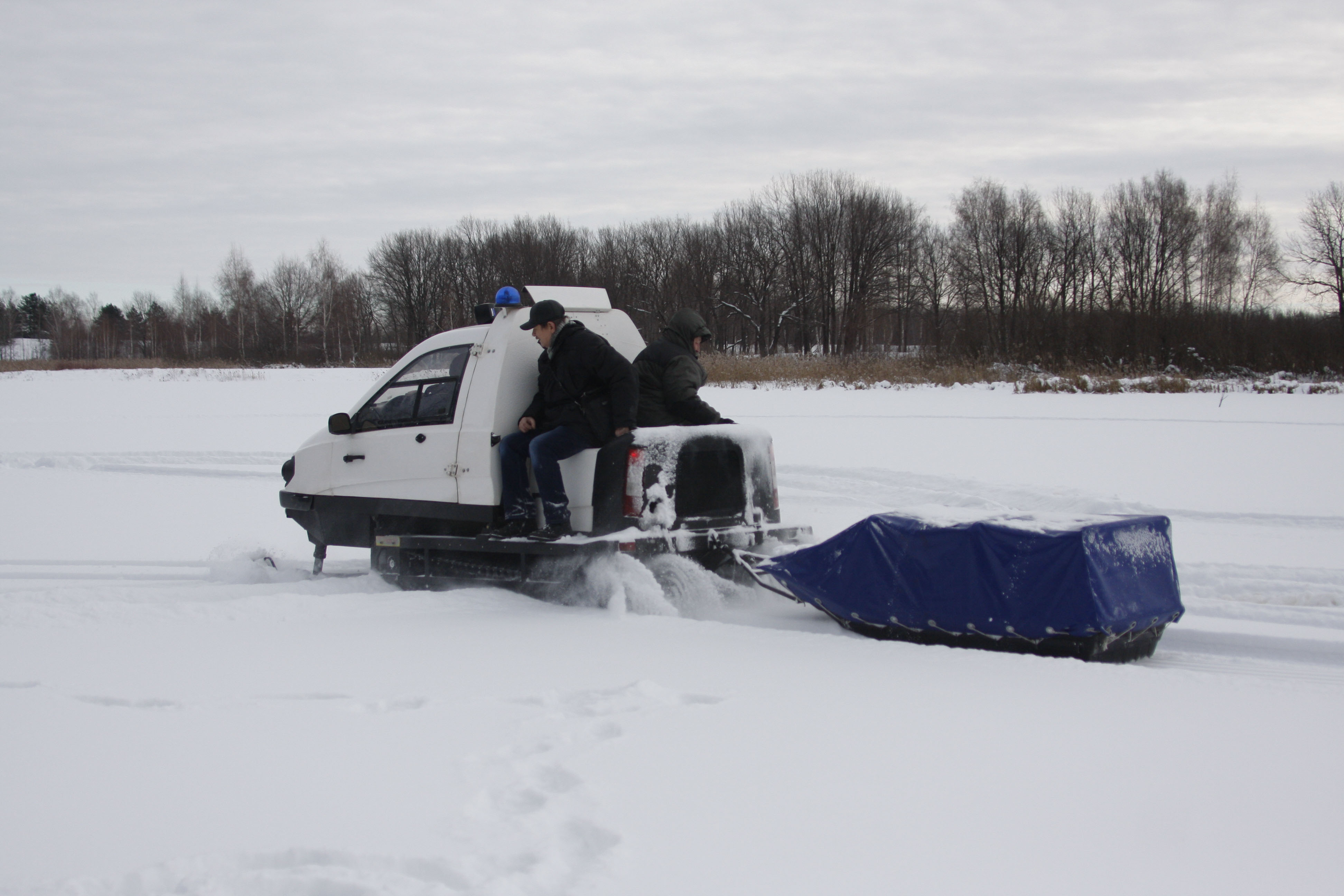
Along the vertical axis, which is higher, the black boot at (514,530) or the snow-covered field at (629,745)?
the black boot at (514,530)

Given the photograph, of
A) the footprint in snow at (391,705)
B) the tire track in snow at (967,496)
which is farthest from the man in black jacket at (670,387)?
the footprint in snow at (391,705)

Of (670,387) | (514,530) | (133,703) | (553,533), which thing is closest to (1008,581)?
(670,387)

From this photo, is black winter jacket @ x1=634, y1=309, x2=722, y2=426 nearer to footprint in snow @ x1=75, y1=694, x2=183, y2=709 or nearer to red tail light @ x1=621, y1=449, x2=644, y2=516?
red tail light @ x1=621, y1=449, x2=644, y2=516

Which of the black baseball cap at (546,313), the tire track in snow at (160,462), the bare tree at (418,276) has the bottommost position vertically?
the tire track in snow at (160,462)

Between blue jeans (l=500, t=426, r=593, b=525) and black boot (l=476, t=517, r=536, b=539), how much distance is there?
0.02 metres

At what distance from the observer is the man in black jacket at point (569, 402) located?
630cm

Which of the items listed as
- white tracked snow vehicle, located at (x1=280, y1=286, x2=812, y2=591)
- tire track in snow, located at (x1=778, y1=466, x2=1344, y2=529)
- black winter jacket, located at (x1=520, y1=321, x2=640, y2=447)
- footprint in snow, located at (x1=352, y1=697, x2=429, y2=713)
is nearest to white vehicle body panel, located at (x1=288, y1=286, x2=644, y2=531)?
white tracked snow vehicle, located at (x1=280, y1=286, x2=812, y2=591)

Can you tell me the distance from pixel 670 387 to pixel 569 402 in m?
0.79

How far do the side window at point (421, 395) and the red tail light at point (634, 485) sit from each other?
1.40 metres

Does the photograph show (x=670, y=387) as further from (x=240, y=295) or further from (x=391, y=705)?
(x=240, y=295)

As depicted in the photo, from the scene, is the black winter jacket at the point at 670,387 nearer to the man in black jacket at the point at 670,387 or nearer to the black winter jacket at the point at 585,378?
the man in black jacket at the point at 670,387

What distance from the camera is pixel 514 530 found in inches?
257

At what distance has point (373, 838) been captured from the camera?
2.97 m

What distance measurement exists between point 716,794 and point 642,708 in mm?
905
